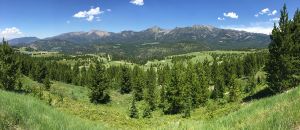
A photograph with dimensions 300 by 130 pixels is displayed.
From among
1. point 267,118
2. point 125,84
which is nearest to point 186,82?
point 125,84

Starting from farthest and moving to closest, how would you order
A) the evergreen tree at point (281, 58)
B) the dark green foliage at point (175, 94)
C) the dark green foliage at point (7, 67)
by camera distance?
the dark green foliage at point (175, 94) < the dark green foliage at point (7, 67) < the evergreen tree at point (281, 58)

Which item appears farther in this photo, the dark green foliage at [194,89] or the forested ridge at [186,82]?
the dark green foliage at [194,89]

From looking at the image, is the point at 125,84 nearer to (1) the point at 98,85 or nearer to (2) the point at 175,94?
(1) the point at 98,85

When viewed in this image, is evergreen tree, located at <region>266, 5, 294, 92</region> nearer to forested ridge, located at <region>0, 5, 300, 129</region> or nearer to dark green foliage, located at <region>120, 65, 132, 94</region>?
forested ridge, located at <region>0, 5, 300, 129</region>

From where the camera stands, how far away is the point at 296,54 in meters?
46.0

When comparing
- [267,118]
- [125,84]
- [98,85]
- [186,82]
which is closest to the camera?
[267,118]

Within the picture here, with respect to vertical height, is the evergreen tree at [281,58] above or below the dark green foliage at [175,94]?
above

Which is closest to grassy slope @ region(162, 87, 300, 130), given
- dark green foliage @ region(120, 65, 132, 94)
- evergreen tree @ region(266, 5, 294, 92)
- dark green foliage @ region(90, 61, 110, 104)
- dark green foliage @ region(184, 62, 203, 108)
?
evergreen tree @ region(266, 5, 294, 92)

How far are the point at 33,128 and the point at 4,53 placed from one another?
47.8 metres

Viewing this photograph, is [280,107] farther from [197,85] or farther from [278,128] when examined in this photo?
[197,85]

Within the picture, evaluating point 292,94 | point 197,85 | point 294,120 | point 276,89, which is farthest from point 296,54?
point 294,120

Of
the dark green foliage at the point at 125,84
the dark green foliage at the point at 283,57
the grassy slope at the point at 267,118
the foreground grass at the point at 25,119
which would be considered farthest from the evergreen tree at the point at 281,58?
the dark green foliage at the point at 125,84

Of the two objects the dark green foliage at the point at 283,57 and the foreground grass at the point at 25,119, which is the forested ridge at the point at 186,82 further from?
the foreground grass at the point at 25,119

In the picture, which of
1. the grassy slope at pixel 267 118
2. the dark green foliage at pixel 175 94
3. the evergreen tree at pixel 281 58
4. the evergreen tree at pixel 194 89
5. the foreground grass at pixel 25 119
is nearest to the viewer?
the foreground grass at pixel 25 119
